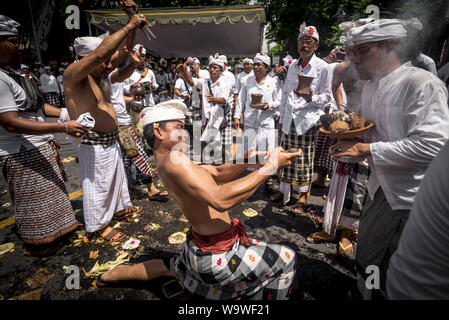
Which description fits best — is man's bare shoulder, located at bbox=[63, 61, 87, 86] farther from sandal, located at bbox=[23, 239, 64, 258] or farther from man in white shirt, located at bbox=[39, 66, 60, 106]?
man in white shirt, located at bbox=[39, 66, 60, 106]

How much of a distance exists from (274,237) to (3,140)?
353cm

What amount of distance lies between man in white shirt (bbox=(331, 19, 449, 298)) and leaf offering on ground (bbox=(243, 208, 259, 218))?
6.18 feet

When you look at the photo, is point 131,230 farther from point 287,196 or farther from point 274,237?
point 287,196

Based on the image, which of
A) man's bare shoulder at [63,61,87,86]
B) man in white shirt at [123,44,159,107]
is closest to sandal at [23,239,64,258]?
man's bare shoulder at [63,61,87,86]

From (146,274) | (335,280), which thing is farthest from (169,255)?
(335,280)

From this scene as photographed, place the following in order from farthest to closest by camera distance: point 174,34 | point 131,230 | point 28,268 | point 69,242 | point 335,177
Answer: point 174,34 < point 131,230 < point 69,242 < point 335,177 < point 28,268

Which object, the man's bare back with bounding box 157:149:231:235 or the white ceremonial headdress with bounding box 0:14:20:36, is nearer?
the man's bare back with bounding box 157:149:231:235

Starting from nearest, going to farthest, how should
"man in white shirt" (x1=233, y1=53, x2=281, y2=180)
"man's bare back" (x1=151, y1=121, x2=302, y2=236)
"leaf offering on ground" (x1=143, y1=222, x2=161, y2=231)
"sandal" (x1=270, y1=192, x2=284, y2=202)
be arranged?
"man's bare back" (x1=151, y1=121, x2=302, y2=236)
"leaf offering on ground" (x1=143, y1=222, x2=161, y2=231)
"sandal" (x1=270, y1=192, x2=284, y2=202)
"man in white shirt" (x1=233, y1=53, x2=281, y2=180)

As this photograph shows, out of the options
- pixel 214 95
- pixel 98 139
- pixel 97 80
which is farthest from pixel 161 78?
pixel 98 139

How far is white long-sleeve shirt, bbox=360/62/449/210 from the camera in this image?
1.41m

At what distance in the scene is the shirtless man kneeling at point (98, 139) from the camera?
8.11 feet

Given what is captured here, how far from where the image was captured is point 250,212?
3.78 m

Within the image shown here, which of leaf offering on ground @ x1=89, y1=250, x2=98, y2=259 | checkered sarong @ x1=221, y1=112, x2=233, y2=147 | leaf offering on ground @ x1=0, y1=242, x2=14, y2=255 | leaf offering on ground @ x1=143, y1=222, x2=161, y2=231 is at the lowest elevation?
leaf offering on ground @ x1=143, y1=222, x2=161, y2=231
